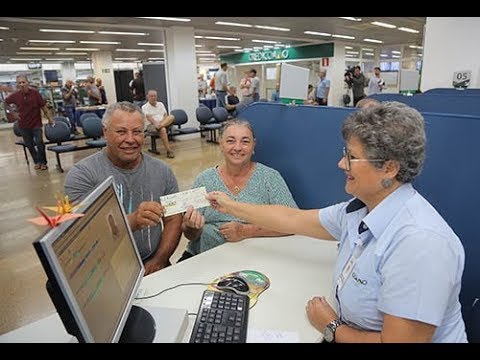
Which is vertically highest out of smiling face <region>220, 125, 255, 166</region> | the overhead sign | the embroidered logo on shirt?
the overhead sign

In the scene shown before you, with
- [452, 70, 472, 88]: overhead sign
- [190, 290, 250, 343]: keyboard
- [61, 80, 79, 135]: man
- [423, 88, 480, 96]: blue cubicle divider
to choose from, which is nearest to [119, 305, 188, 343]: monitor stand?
[190, 290, 250, 343]: keyboard

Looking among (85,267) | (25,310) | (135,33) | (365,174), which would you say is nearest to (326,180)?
(365,174)

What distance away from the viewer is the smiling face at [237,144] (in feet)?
6.41

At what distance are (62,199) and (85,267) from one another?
0.16 m

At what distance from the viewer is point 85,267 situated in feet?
2.62

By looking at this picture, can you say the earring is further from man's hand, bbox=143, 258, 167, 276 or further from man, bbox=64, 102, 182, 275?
man's hand, bbox=143, 258, 167, 276

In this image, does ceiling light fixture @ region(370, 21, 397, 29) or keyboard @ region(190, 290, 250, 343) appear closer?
keyboard @ region(190, 290, 250, 343)

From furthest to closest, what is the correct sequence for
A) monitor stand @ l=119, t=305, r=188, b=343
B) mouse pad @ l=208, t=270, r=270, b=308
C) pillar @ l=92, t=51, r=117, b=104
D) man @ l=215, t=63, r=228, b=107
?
pillar @ l=92, t=51, r=117, b=104, man @ l=215, t=63, r=228, b=107, mouse pad @ l=208, t=270, r=270, b=308, monitor stand @ l=119, t=305, r=188, b=343

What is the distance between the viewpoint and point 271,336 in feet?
3.62

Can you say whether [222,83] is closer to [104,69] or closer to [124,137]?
[104,69]

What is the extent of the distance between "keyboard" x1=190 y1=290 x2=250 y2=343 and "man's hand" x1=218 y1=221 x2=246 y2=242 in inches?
20.7

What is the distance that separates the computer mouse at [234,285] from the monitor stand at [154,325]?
27 centimetres

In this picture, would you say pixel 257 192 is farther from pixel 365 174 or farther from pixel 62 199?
pixel 62 199

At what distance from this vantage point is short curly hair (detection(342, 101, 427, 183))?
1026 millimetres
